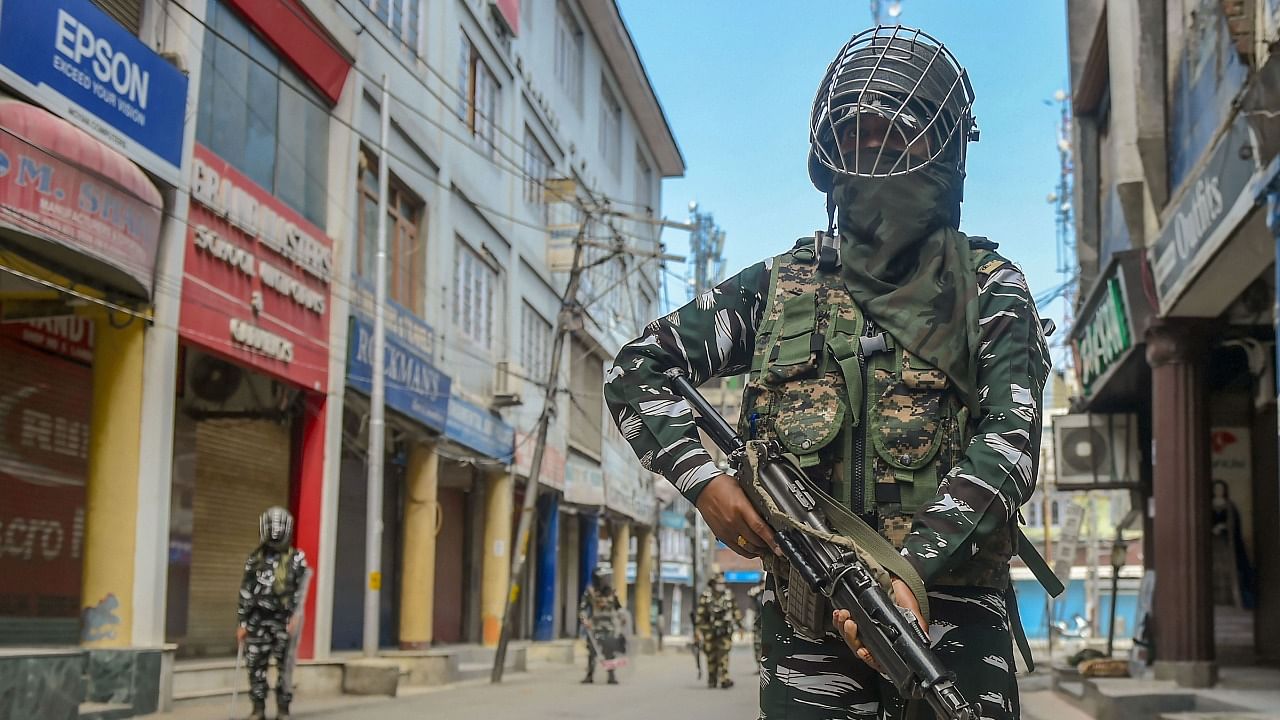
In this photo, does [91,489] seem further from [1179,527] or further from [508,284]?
[508,284]

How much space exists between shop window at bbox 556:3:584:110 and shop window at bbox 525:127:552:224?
9.65 feet

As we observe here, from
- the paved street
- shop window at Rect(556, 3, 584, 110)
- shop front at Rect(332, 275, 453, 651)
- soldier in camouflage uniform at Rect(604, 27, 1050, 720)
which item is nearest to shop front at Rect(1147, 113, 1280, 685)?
the paved street

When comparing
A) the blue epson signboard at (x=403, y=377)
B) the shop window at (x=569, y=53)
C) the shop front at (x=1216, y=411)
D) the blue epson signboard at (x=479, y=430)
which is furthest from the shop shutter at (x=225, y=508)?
the shop window at (x=569, y=53)

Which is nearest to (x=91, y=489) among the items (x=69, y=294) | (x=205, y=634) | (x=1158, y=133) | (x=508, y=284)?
(x=69, y=294)

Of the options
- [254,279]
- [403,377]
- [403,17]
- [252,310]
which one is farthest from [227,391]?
[403,17]

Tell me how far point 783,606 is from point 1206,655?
11.4 m

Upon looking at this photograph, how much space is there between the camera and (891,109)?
10.8 feet

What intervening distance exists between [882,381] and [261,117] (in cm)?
1469

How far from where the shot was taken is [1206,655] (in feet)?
43.0

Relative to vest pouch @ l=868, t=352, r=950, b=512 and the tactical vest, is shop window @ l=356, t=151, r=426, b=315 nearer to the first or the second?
the tactical vest

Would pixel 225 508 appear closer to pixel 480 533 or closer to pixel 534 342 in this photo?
pixel 480 533

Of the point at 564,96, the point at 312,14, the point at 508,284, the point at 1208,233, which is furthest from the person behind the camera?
the point at 564,96

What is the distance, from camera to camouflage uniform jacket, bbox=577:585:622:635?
22859 millimetres

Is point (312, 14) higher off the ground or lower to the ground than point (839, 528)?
higher
